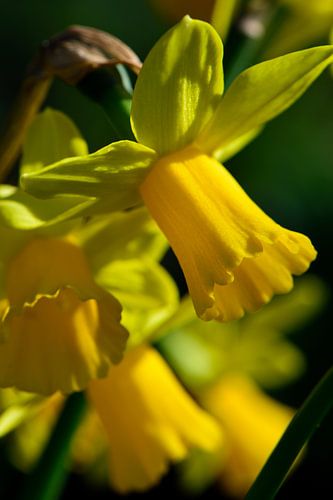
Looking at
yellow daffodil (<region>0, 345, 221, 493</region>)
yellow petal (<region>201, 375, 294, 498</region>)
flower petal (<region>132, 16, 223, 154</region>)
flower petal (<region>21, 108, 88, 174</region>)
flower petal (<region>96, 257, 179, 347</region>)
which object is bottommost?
yellow petal (<region>201, 375, 294, 498</region>)

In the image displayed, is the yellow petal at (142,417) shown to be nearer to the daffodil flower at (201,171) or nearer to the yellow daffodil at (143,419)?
the yellow daffodil at (143,419)

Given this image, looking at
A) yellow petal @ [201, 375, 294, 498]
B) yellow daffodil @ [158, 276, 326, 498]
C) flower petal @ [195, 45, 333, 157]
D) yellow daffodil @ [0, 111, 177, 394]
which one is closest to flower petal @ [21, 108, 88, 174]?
yellow daffodil @ [0, 111, 177, 394]

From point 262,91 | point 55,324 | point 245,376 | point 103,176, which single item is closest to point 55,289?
point 55,324

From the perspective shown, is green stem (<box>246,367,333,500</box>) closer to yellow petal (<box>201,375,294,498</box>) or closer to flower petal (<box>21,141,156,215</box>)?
flower petal (<box>21,141,156,215</box>)

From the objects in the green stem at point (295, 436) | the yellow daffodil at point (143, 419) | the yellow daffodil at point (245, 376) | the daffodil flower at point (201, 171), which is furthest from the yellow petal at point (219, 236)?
the yellow daffodil at point (245, 376)

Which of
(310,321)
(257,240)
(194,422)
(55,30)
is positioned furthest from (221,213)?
(55,30)

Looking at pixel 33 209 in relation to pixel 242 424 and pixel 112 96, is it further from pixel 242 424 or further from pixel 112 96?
pixel 242 424
